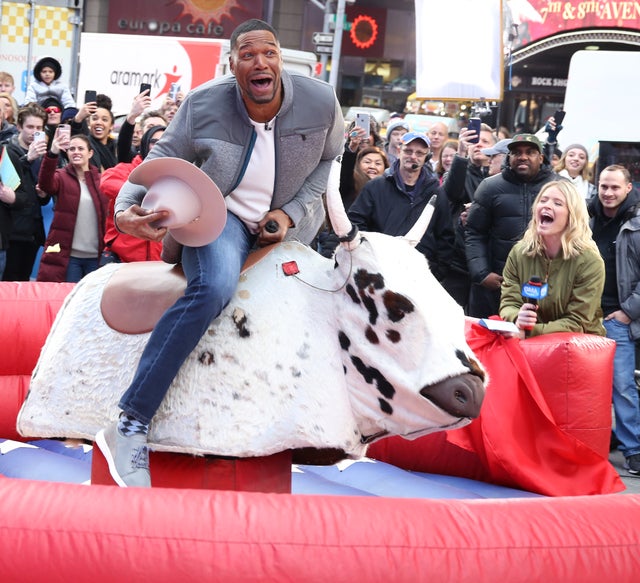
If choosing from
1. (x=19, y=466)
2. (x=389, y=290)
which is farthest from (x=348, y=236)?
(x=19, y=466)

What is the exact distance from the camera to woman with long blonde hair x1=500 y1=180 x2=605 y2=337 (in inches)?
221

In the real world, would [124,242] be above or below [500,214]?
below

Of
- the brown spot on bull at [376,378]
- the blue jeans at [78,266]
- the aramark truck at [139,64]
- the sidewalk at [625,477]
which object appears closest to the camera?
the brown spot on bull at [376,378]

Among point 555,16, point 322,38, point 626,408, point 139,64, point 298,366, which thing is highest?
point 555,16

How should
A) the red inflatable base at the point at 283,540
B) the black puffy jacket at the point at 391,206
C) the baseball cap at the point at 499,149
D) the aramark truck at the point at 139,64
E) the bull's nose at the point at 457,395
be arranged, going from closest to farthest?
the red inflatable base at the point at 283,540, the bull's nose at the point at 457,395, the black puffy jacket at the point at 391,206, the baseball cap at the point at 499,149, the aramark truck at the point at 139,64

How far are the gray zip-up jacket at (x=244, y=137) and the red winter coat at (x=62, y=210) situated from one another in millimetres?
3954

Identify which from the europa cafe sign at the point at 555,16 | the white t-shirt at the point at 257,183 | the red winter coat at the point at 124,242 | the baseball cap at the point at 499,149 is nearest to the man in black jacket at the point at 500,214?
the baseball cap at the point at 499,149

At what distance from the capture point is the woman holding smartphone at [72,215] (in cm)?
722

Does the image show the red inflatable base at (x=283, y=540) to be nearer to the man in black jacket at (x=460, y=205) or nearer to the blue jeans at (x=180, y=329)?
the blue jeans at (x=180, y=329)

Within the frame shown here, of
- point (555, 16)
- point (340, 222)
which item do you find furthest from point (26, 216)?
point (555, 16)

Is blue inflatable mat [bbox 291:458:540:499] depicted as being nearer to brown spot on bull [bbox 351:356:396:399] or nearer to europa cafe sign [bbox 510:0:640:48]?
brown spot on bull [bbox 351:356:396:399]

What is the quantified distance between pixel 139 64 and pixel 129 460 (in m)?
11.6

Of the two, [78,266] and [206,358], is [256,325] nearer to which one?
[206,358]

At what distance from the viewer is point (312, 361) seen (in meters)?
3.24
